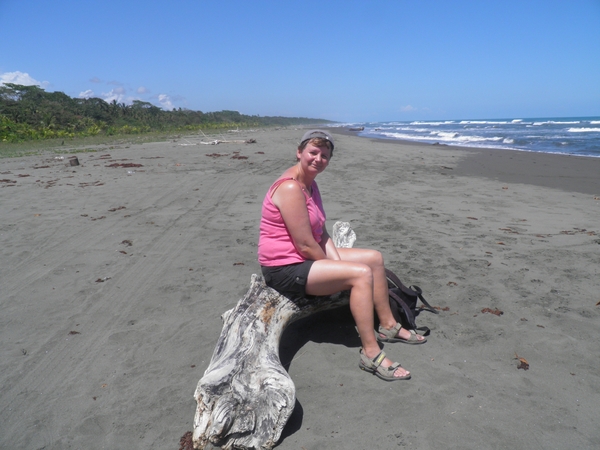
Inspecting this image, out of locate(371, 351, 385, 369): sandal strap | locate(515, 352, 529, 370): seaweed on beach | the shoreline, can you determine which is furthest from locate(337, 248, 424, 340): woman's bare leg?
the shoreline

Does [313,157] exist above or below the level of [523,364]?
above

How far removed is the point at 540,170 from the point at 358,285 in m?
12.3

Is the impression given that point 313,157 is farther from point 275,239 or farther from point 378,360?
point 378,360

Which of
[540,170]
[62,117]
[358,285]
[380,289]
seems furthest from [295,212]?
[62,117]

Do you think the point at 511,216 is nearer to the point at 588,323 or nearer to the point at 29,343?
the point at 588,323

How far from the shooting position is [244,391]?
8.06 ft

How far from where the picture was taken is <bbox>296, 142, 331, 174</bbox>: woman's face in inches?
126

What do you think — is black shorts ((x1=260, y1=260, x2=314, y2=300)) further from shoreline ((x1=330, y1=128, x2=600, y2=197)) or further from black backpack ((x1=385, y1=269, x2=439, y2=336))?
shoreline ((x1=330, y1=128, x2=600, y2=197))

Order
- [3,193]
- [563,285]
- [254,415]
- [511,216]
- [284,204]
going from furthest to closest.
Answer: [3,193]
[511,216]
[563,285]
[284,204]
[254,415]

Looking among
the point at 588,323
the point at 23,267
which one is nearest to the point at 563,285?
the point at 588,323

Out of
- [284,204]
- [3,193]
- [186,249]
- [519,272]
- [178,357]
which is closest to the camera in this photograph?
[284,204]

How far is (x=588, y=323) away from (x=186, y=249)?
14.3ft

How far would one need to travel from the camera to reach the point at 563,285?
438 centimetres

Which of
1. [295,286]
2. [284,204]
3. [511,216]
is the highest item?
[284,204]
